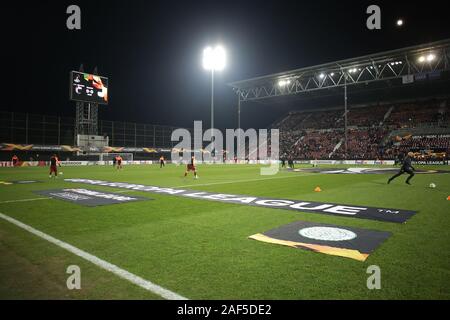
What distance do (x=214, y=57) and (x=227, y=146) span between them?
2550cm

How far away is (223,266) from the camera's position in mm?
4105

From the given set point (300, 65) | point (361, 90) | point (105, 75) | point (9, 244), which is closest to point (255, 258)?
point (9, 244)

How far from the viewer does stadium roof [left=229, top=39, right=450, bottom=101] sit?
36.9 m

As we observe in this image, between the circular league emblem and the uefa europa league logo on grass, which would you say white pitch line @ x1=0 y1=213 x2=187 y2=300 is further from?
the uefa europa league logo on grass

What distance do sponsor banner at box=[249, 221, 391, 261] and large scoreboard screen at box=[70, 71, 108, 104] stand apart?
42.8 m

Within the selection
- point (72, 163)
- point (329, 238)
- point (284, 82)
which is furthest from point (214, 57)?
point (329, 238)

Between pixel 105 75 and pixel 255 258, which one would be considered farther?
pixel 105 75

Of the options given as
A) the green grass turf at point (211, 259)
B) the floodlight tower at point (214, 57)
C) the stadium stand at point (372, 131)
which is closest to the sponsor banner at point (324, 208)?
the green grass turf at point (211, 259)

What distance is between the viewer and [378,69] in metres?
46.1

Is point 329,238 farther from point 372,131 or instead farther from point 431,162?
point 372,131

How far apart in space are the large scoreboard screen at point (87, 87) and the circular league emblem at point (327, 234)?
43016 mm

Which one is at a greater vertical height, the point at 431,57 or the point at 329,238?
the point at 431,57

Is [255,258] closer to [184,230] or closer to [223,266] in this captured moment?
[223,266]
